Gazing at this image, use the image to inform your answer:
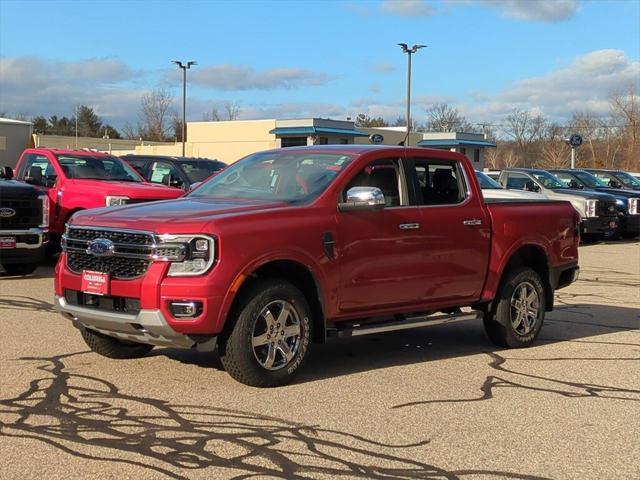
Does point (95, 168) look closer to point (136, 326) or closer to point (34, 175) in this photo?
point (34, 175)

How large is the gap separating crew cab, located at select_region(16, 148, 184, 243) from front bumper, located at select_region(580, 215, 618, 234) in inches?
463

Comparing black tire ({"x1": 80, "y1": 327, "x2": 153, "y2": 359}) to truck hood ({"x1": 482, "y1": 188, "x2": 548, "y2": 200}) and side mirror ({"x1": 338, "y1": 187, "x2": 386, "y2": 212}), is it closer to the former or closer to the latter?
side mirror ({"x1": 338, "y1": 187, "x2": 386, "y2": 212})

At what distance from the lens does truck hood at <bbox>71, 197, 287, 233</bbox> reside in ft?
19.2

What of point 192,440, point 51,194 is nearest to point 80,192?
point 51,194

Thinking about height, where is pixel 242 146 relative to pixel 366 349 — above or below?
above

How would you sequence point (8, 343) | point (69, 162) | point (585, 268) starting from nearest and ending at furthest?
point (8, 343), point (69, 162), point (585, 268)

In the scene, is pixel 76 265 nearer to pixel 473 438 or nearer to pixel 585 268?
pixel 473 438

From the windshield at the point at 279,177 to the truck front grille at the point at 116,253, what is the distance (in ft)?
4.19

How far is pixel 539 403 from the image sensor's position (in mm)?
6027

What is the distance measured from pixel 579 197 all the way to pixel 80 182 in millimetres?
13031

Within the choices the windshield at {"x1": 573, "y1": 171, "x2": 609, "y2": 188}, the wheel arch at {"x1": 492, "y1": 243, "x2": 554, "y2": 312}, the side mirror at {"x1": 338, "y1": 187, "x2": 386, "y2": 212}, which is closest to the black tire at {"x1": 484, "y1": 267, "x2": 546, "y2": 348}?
the wheel arch at {"x1": 492, "y1": 243, "x2": 554, "y2": 312}

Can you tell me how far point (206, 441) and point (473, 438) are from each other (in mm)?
1675

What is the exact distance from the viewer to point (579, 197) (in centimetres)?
2097

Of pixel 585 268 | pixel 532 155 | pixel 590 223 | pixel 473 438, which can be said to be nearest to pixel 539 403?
pixel 473 438
